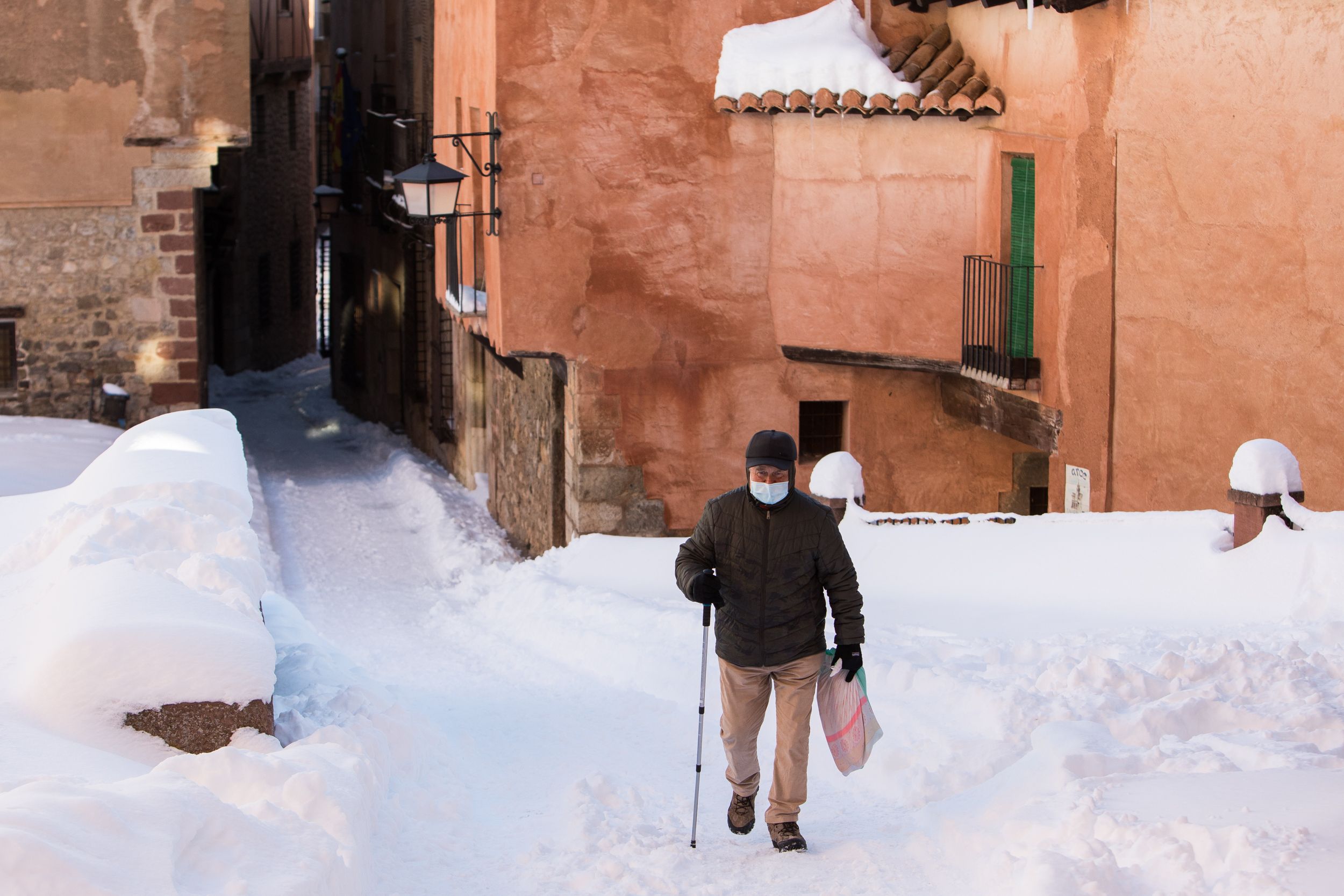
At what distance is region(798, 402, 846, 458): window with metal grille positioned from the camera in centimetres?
1502

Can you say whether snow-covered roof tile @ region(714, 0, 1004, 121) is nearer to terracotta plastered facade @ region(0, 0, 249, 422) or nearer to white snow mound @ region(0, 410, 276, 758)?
white snow mound @ region(0, 410, 276, 758)

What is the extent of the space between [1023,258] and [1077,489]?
2062mm

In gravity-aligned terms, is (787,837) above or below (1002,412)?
below

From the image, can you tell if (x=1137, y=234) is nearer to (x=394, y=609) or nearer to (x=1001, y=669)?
(x=1001, y=669)

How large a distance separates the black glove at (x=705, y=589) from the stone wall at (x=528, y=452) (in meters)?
9.32

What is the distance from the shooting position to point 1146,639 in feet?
25.5

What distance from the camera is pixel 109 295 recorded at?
1852 cm

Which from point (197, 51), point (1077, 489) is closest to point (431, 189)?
point (197, 51)

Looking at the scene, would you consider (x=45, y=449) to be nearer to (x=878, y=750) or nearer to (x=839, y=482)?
(x=839, y=482)

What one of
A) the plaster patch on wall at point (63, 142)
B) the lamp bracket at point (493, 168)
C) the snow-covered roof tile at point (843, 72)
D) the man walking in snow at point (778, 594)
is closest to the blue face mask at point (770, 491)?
the man walking in snow at point (778, 594)

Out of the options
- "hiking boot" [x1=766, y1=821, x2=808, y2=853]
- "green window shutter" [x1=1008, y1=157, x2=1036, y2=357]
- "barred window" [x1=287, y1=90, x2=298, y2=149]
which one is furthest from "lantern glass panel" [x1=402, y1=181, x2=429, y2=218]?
"barred window" [x1=287, y1=90, x2=298, y2=149]

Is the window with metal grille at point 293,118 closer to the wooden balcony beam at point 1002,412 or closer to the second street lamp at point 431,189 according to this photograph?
the second street lamp at point 431,189

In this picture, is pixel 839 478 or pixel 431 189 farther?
pixel 431 189

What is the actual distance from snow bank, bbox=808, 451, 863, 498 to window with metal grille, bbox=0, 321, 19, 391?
37.0 ft
